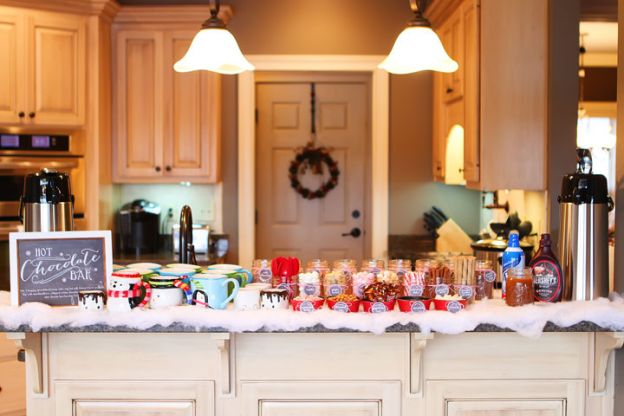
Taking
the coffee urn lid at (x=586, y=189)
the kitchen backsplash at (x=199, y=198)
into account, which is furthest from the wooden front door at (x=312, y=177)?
the coffee urn lid at (x=586, y=189)

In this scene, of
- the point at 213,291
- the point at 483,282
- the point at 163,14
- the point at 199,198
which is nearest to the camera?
the point at 213,291

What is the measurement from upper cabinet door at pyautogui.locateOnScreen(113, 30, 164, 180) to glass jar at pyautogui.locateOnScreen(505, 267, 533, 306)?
126 inches

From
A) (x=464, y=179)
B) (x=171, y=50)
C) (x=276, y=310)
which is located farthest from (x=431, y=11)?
(x=276, y=310)

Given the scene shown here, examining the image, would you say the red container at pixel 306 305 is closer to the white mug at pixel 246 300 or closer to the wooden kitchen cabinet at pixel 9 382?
the white mug at pixel 246 300

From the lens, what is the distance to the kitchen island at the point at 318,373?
245 centimetres

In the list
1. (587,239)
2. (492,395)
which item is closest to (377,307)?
(492,395)

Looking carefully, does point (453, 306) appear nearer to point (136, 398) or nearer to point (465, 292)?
point (465, 292)

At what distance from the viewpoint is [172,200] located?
545 cm

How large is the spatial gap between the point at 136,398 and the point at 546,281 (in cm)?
142

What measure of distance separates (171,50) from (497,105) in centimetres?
230

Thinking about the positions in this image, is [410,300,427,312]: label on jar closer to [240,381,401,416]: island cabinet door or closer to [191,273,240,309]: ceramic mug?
[240,381,401,416]: island cabinet door

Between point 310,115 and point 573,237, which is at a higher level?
point 310,115

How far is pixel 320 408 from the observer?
247 cm

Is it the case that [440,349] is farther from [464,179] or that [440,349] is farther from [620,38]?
[464,179]
